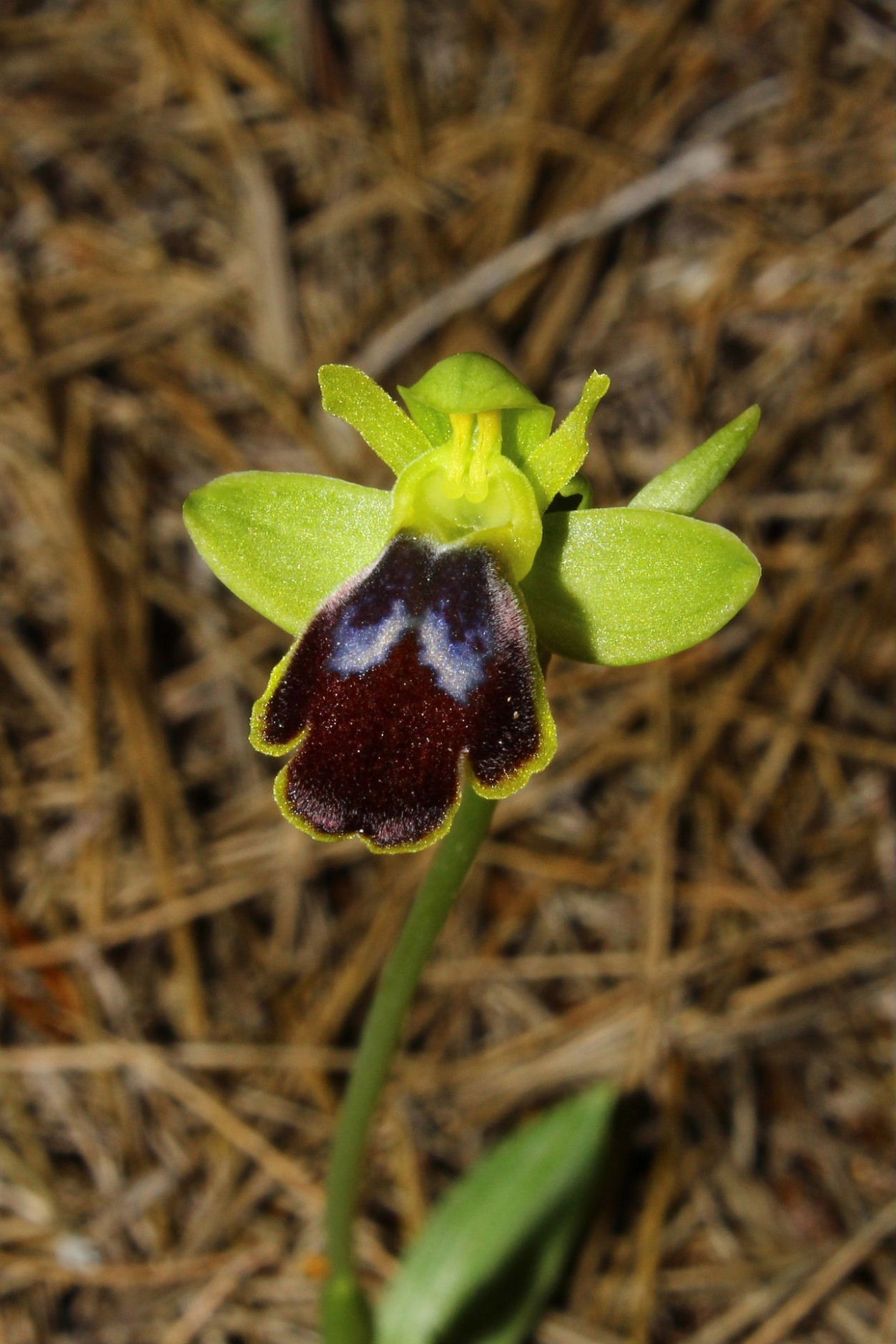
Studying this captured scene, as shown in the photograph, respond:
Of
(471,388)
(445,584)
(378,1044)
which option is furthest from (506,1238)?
(471,388)

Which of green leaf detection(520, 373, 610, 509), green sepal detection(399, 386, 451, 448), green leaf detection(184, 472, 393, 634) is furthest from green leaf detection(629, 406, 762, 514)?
green leaf detection(184, 472, 393, 634)

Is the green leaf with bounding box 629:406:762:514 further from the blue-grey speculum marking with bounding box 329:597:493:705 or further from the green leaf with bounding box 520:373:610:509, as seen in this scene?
the blue-grey speculum marking with bounding box 329:597:493:705

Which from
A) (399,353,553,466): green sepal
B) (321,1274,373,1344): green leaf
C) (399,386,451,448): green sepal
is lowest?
(321,1274,373,1344): green leaf

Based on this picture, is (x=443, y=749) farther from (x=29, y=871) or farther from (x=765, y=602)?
(x=765, y=602)

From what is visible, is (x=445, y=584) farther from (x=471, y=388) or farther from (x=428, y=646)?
(x=471, y=388)

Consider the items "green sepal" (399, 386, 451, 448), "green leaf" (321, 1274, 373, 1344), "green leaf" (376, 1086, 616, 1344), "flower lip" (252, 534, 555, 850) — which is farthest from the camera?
"green leaf" (376, 1086, 616, 1344)

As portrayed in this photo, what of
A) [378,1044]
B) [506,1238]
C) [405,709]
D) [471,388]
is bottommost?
[506,1238]
